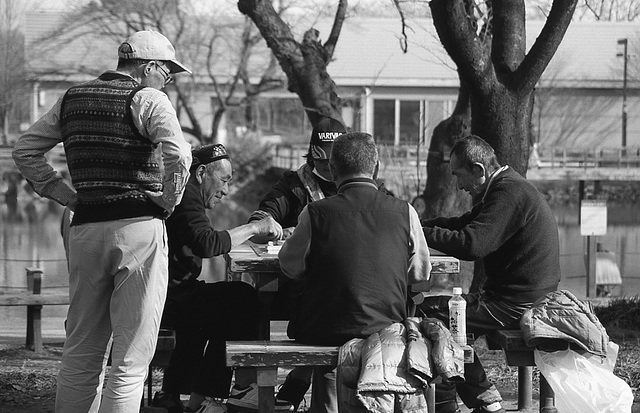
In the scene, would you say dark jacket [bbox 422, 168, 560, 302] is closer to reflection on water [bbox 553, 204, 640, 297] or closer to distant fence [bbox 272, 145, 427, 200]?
distant fence [bbox 272, 145, 427, 200]

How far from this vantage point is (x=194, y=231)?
4.93 meters

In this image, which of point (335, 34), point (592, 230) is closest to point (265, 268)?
point (335, 34)

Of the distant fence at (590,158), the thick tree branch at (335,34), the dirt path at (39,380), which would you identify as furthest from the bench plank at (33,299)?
the distant fence at (590,158)


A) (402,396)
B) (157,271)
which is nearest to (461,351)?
(402,396)

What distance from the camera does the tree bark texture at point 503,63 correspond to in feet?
27.1

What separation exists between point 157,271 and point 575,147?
3902 centimetres

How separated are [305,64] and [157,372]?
6086 mm

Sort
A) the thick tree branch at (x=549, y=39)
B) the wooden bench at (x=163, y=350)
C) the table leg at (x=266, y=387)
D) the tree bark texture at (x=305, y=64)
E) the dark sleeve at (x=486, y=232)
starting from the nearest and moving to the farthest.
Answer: the table leg at (x=266, y=387) < the wooden bench at (x=163, y=350) < the dark sleeve at (x=486, y=232) < the thick tree branch at (x=549, y=39) < the tree bark texture at (x=305, y=64)

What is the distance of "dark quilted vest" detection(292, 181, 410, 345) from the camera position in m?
4.33

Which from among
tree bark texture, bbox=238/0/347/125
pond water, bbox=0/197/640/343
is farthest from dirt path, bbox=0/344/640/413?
tree bark texture, bbox=238/0/347/125

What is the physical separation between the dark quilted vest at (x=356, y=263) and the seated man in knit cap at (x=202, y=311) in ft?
2.48

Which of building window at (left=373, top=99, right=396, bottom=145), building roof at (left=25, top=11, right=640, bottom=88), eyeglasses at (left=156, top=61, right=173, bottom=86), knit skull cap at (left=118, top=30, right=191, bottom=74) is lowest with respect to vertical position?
eyeglasses at (left=156, top=61, right=173, bottom=86)

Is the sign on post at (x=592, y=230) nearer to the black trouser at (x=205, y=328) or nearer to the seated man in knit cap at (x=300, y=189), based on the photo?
the seated man in knit cap at (x=300, y=189)

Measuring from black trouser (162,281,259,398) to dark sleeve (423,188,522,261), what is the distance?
1079 millimetres
